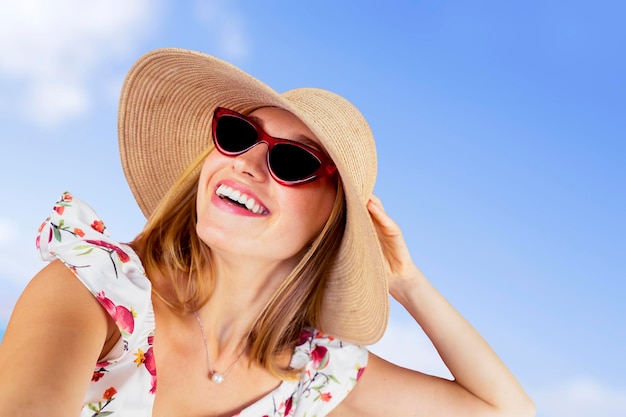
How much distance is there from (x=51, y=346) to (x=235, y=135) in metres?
1.00

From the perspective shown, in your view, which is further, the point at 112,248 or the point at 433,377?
the point at 433,377

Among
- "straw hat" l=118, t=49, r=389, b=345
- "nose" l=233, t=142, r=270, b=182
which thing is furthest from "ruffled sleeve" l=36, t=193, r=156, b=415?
"straw hat" l=118, t=49, r=389, b=345

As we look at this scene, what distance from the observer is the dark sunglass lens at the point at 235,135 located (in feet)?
7.89

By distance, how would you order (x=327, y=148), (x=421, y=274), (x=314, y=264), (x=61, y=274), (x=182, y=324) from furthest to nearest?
(x=421, y=274), (x=314, y=264), (x=182, y=324), (x=327, y=148), (x=61, y=274)

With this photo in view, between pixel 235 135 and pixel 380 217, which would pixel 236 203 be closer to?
pixel 235 135

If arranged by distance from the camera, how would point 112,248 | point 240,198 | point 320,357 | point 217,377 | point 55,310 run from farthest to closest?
point 320,357, point 217,377, point 240,198, point 112,248, point 55,310

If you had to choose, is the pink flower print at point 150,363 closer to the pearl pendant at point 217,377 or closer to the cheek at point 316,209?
the pearl pendant at point 217,377

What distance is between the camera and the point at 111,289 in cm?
202

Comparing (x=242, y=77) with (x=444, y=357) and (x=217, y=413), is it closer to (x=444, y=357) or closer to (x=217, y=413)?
(x=217, y=413)

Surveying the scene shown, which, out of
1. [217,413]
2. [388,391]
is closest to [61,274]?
[217,413]

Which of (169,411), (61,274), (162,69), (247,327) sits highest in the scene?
(162,69)

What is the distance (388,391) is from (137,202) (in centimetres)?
120

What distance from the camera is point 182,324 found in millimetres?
2479

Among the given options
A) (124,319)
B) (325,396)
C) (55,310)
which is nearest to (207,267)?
(124,319)
